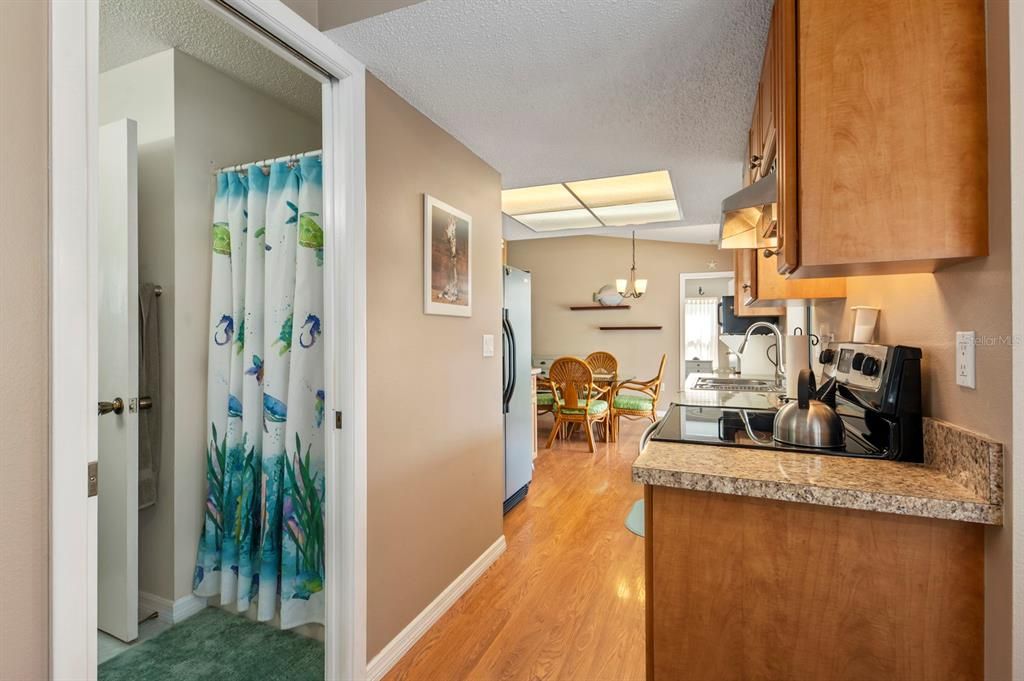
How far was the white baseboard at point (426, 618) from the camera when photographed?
1795mm

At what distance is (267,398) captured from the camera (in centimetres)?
204

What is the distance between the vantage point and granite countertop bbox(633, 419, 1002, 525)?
93 cm

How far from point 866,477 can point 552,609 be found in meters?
1.57

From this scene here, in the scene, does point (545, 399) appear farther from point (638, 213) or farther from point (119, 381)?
point (119, 381)

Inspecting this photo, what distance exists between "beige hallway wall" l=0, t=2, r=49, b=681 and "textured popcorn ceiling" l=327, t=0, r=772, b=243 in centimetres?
89

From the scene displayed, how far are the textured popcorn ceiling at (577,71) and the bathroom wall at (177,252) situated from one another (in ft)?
3.10

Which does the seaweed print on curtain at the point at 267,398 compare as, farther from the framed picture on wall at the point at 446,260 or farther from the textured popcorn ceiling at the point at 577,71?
the textured popcorn ceiling at the point at 577,71

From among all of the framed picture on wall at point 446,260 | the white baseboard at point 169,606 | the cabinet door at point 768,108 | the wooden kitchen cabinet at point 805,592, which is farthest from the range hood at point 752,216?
the white baseboard at point 169,606

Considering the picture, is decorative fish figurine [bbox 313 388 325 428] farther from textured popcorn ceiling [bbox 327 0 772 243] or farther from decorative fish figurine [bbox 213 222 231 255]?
textured popcorn ceiling [bbox 327 0 772 243]

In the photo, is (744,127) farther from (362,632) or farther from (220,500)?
(220,500)

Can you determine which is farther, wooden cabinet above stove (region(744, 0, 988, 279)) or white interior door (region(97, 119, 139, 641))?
white interior door (region(97, 119, 139, 641))

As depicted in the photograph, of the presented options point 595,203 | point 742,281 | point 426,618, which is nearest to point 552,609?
point 426,618

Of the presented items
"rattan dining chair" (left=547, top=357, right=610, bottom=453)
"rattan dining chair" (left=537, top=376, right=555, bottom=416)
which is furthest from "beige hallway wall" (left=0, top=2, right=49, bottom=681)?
"rattan dining chair" (left=537, top=376, right=555, bottom=416)

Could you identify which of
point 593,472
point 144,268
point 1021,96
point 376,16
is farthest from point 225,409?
point 593,472
